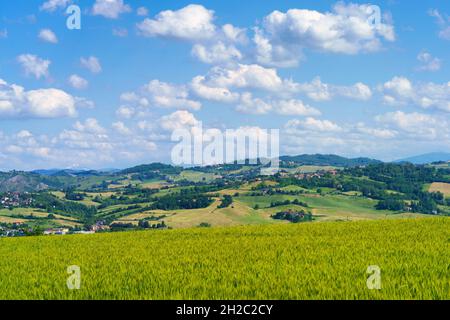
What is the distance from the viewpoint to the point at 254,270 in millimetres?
15141

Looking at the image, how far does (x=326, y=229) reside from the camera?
30656mm

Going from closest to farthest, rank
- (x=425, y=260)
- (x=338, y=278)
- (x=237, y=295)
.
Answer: (x=237, y=295)
(x=338, y=278)
(x=425, y=260)

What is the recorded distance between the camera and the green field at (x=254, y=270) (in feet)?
38.9

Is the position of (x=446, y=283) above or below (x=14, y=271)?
above

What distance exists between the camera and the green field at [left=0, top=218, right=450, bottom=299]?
38.9 ft

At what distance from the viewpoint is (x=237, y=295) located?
38.4 feet

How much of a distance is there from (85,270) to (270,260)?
6426 mm

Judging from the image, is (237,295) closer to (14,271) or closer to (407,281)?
(407,281)

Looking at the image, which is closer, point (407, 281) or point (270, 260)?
point (407, 281)
